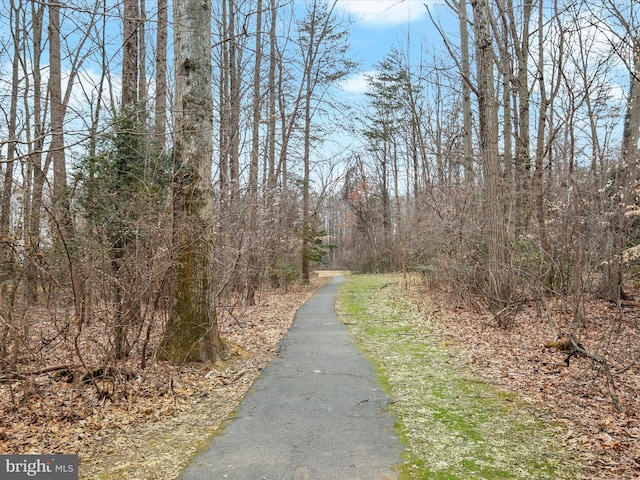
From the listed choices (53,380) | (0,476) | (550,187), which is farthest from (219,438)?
(550,187)

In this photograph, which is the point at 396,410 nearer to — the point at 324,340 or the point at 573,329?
the point at 324,340

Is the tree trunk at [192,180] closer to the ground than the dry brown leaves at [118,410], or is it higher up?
higher up

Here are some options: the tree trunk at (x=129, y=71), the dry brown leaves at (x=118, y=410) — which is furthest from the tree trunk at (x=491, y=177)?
the tree trunk at (x=129, y=71)

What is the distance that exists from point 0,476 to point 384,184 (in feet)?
94.3

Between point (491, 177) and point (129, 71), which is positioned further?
point (491, 177)

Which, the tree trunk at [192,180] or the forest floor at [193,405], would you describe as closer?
the forest floor at [193,405]

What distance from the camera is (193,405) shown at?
4582 mm

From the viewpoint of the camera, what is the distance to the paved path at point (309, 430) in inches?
123

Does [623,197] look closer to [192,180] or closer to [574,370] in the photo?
[574,370]

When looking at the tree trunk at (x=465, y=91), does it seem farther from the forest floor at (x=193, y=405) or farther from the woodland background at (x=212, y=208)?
the forest floor at (x=193, y=405)

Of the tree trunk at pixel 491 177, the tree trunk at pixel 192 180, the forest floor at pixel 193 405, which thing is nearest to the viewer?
the forest floor at pixel 193 405

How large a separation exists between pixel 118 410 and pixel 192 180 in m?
2.76

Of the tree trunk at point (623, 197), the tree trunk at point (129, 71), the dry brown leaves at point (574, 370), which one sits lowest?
the dry brown leaves at point (574, 370)

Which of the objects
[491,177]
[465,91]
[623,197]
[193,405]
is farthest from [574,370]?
[465,91]
